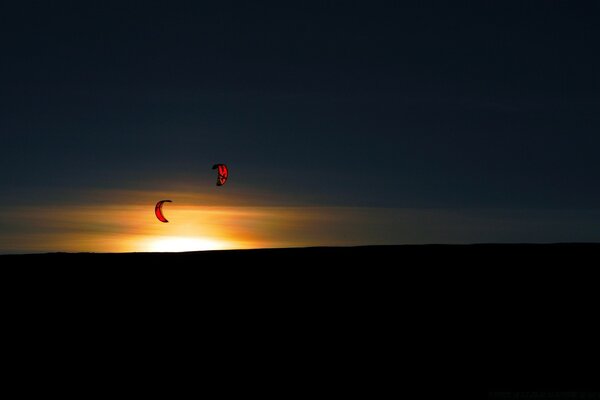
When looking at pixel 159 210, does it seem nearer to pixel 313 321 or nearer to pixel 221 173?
pixel 221 173

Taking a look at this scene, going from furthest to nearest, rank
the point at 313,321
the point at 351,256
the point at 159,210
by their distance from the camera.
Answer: the point at 159,210, the point at 351,256, the point at 313,321

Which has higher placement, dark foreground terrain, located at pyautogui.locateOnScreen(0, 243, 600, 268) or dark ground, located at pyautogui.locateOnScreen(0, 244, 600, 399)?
dark foreground terrain, located at pyautogui.locateOnScreen(0, 243, 600, 268)

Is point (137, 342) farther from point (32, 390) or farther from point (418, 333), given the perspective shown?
point (418, 333)

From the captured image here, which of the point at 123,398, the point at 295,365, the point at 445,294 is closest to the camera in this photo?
the point at 123,398

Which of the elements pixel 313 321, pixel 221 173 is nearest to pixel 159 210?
pixel 221 173

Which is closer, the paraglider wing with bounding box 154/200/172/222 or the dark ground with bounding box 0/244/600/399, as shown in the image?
the dark ground with bounding box 0/244/600/399

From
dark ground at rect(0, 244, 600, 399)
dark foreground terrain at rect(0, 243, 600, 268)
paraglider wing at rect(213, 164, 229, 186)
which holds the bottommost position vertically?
dark ground at rect(0, 244, 600, 399)

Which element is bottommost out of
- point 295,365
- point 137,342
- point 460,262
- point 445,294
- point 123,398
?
point 123,398

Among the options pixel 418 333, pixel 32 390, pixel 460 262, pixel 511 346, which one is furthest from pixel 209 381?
pixel 460 262
